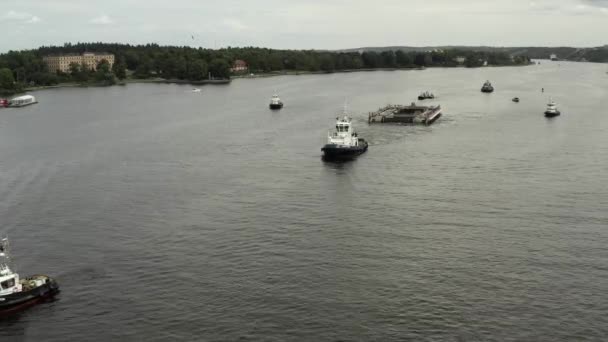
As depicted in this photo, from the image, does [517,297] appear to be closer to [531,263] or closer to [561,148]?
[531,263]

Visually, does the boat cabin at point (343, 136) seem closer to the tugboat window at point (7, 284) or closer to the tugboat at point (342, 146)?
the tugboat at point (342, 146)

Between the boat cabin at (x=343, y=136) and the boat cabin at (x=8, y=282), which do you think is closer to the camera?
the boat cabin at (x=8, y=282)

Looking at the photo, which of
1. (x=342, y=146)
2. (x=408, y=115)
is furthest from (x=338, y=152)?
(x=408, y=115)

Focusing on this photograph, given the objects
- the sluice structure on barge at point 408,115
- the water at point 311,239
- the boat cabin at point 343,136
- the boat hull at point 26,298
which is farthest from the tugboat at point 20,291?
the sluice structure on barge at point 408,115

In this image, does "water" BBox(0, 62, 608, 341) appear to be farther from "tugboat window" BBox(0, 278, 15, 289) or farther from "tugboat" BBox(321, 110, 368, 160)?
"tugboat window" BBox(0, 278, 15, 289)

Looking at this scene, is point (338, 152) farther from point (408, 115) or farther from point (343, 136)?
point (408, 115)
